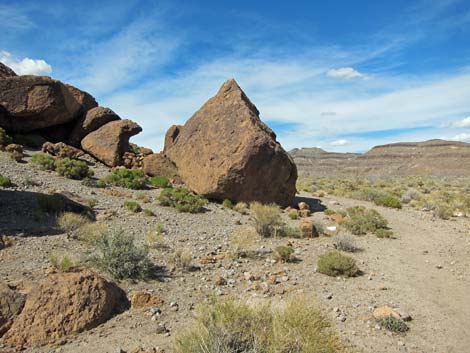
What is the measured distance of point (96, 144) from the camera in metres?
19.0

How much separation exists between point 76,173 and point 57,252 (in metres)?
7.75

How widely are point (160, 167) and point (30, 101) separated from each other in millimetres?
7565

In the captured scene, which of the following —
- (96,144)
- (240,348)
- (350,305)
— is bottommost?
(350,305)

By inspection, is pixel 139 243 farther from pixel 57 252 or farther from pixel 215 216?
pixel 215 216

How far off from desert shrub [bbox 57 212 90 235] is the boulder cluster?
596cm

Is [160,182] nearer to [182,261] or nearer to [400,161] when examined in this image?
[182,261]

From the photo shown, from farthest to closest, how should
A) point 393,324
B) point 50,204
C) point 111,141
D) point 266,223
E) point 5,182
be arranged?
point 111,141 → point 5,182 → point 266,223 → point 50,204 → point 393,324

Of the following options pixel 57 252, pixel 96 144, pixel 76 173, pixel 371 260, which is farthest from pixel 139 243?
pixel 96 144

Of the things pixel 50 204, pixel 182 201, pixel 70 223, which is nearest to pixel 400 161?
pixel 182 201

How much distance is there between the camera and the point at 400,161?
75625 millimetres

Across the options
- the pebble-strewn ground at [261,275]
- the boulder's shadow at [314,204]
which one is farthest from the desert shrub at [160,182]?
the boulder's shadow at [314,204]

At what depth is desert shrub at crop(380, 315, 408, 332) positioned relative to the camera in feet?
19.1

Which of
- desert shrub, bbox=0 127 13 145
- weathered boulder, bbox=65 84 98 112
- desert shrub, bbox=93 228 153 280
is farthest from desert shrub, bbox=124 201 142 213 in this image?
weathered boulder, bbox=65 84 98 112

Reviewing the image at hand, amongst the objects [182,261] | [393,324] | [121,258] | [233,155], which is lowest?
[393,324]
